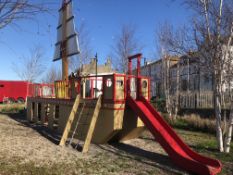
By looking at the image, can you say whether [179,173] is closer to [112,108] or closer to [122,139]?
[112,108]

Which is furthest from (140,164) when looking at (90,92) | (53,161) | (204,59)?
(90,92)

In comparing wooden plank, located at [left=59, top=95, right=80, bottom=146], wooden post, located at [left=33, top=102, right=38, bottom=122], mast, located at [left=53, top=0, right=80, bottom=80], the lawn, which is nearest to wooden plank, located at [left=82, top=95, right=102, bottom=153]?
the lawn

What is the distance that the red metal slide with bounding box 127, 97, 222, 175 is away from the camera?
22.8 feet

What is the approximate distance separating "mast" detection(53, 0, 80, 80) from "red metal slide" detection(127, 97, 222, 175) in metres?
7.59

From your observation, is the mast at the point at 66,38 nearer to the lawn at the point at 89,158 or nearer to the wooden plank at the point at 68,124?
the wooden plank at the point at 68,124

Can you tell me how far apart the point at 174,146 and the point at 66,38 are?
1113 cm

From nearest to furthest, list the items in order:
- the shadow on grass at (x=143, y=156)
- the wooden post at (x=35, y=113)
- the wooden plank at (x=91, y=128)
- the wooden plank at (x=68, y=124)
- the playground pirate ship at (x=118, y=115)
Answer: the shadow on grass at (x=143, y=156) < the playground pirate ship at (x=118, y=115) < the wooden plank at (x=91, y=128) < the wooden plank at (x=68, y=124) < the wooden post at (x=35, y=113)

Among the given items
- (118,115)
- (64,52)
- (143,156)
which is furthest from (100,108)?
(64,52)

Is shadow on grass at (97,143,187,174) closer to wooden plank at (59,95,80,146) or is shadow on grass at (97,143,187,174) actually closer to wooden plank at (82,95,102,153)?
wooden plank at (82,95,102,153)

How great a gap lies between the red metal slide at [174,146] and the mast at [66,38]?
7.59 meters

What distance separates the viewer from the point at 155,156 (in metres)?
8.68

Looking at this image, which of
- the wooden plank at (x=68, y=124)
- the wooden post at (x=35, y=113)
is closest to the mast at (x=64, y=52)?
the wooden post at (x=35, y=113)

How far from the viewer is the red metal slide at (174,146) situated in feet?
22.8

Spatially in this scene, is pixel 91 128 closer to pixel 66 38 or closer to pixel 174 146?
pixel 174 146
